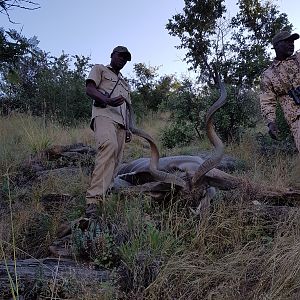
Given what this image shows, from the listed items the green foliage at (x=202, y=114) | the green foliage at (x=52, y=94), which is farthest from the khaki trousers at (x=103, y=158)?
the green foliage at (x=52, y=94)

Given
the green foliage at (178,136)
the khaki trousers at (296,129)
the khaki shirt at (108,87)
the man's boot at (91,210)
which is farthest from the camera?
the green foliage at (178,136)

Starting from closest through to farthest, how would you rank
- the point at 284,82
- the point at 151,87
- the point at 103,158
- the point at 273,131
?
the point at 103,158 < the point at 273,131 < the point at 284,82 < the point at 151,87

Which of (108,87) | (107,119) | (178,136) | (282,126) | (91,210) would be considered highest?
(108,87)

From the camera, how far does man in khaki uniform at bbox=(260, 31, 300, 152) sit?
5320mm

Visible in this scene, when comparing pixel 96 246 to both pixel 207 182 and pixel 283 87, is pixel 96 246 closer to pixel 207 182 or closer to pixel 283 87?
pixel 207 182

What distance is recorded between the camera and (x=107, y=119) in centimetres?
499

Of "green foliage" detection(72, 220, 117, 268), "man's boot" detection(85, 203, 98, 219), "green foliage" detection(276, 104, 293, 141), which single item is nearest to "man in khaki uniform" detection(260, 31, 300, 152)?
"man's boot" detection(85, 203, 98, 219)

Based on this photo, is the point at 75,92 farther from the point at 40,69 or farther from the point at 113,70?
the point at 113,70

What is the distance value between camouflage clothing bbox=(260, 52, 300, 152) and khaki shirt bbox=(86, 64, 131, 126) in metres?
1.68

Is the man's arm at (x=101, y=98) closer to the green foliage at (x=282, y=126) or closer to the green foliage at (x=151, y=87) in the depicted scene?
the green foliage at (x=282, y=126)

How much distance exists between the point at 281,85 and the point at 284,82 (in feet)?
0.17

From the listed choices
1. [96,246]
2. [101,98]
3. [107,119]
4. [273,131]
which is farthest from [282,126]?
[96,246]

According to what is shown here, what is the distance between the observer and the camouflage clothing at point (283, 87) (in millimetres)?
5328

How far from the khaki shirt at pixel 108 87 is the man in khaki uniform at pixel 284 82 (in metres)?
1.68
